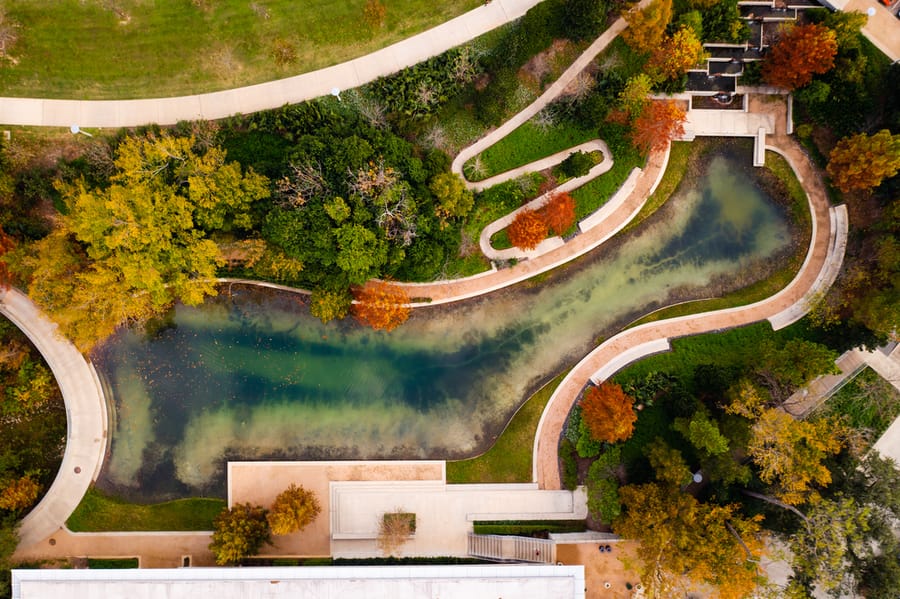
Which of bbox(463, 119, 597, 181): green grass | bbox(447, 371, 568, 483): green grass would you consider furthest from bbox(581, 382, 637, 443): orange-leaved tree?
bbox(463, 119, 597, 181): green grass

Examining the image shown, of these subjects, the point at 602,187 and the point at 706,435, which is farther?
the point at 602,187

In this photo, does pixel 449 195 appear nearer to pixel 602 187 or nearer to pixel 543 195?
pixel 543 195

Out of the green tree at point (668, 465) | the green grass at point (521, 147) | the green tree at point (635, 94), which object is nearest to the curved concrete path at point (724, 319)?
the green tree at point (668, 465)

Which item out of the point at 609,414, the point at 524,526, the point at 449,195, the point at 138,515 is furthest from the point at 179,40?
the point at 524,526

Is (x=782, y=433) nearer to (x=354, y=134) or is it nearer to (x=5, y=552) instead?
(x=354, y=134)

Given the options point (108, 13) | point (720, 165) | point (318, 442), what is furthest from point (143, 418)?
point (720, 165)
